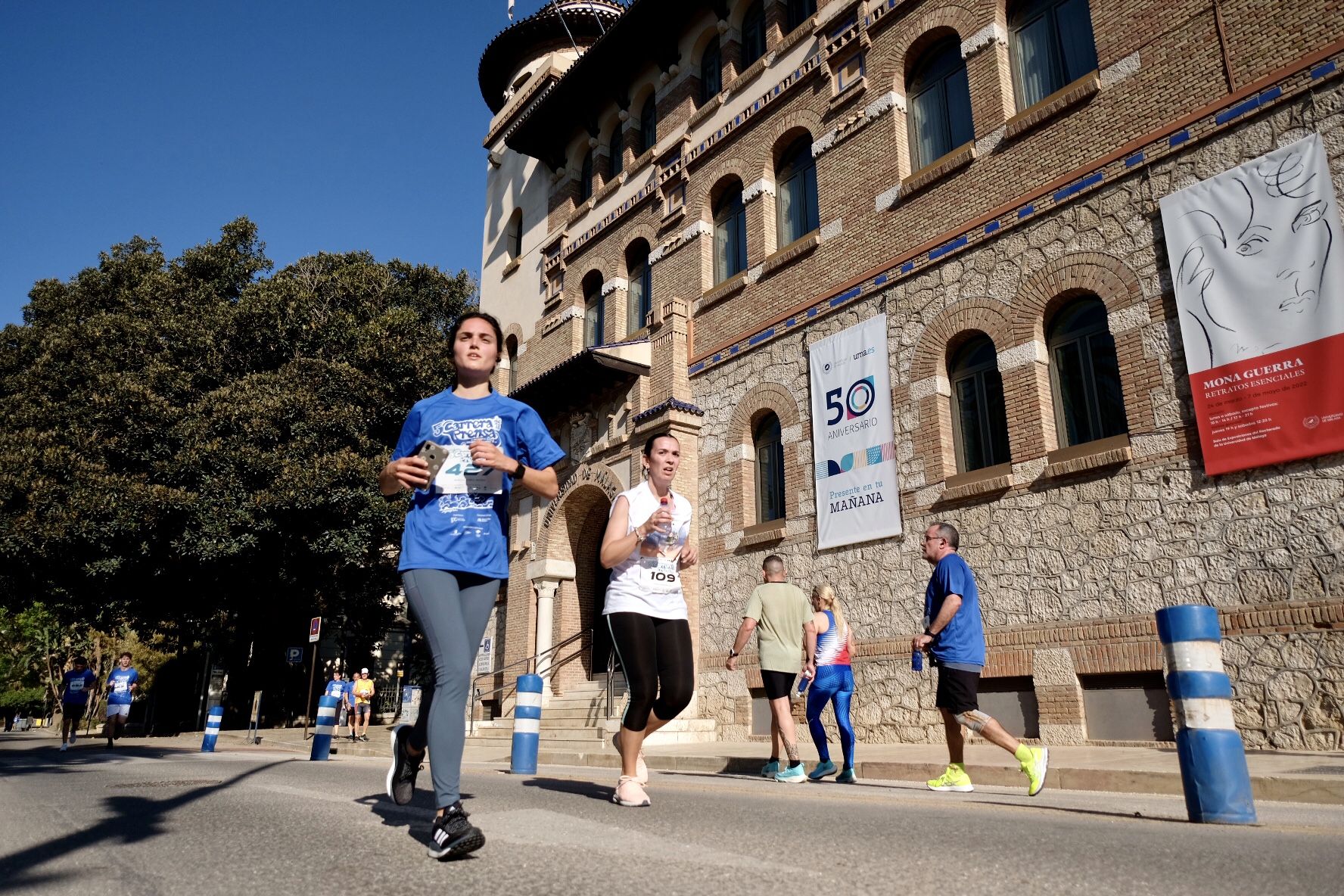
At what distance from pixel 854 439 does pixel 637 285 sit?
821 centimetres

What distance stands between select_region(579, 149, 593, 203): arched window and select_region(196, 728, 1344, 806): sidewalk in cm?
1399

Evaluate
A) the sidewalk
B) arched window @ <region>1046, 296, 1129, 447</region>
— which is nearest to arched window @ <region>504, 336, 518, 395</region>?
the sidewalk

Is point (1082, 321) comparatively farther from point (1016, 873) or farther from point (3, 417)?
point (3, 417)

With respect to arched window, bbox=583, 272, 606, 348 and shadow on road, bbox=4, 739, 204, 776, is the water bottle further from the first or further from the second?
arched window, bbox=583, 272, 606, 348

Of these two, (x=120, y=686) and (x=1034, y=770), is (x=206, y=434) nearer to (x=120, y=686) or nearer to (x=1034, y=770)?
(x=120, y=686)

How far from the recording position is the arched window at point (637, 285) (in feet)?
63.0

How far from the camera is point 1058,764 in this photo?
7363 millimetres

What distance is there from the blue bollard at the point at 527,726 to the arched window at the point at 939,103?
9627 millimetres

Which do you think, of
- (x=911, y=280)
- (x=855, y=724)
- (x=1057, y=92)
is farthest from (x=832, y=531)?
(x=1057, y=92)

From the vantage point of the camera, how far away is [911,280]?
12.6m

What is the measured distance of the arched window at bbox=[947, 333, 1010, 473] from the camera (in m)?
11.4

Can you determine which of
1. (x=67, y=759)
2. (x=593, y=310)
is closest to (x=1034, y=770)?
(x=67, y=759)

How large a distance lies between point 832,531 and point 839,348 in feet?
9.18

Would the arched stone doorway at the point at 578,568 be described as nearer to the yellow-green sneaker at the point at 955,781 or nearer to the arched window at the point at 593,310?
the arched window at the point at 593,310
